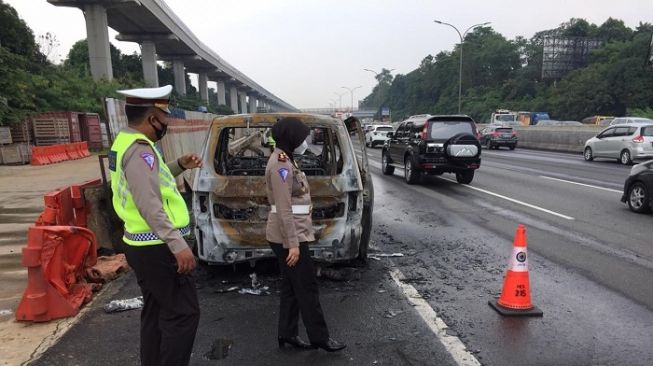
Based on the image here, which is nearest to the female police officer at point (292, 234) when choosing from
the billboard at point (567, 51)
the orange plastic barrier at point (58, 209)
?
the orange plastic barrier at point (58, 209)

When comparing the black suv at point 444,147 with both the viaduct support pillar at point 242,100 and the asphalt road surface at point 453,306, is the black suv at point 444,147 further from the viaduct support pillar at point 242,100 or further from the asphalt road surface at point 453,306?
the viaduct support pillar at point 242,100

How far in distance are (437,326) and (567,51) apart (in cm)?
7886

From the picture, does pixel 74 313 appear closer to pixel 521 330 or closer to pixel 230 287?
pixel 230 287

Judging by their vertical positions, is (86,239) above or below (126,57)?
below

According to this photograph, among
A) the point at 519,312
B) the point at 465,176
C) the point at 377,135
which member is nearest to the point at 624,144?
the point at 465,176

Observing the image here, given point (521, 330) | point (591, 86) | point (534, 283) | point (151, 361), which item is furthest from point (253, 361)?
point (591, 86)

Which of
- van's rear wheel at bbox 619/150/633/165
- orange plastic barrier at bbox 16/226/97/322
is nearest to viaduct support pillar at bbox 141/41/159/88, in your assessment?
van's rear wheel at bbox 619/150/633/165

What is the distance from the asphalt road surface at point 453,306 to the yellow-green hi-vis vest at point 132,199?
52.1 inches

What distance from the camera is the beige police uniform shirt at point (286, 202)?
345 centimetres

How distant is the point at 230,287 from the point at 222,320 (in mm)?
868

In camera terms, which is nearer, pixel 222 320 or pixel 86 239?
pixel 222 320

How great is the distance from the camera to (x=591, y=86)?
59531 millimetres

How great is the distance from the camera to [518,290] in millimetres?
4555

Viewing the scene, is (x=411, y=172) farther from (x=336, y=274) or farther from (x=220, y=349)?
(x=220, y=349)
